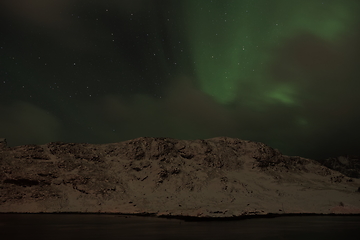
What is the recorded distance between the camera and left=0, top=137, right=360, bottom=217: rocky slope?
62812 millimetres

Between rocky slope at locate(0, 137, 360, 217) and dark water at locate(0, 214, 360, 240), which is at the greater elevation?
rocky slope at locate(0, 137, 360, 217)

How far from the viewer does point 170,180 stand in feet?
256

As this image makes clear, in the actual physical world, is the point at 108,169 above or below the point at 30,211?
above

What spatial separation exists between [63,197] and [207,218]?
119ft

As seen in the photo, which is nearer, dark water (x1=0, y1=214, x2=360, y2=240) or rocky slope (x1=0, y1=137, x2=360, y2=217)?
dark water (x1=0, y1=214, x2=360, y2=240)

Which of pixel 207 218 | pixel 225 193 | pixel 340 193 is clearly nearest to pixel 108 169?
pixel 225 193

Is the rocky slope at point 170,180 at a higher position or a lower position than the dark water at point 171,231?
higher

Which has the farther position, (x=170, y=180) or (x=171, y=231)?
(x=170, y=180)

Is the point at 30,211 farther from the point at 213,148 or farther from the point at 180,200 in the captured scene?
the point at 213,148

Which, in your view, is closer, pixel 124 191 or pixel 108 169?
pixel 124 191

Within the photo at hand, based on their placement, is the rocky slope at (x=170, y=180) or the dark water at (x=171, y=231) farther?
the rocky slope at (x=170, y=180)

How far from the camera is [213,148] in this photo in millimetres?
94000

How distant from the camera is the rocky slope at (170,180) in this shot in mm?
62812

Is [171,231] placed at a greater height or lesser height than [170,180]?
lesser
